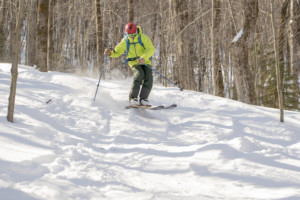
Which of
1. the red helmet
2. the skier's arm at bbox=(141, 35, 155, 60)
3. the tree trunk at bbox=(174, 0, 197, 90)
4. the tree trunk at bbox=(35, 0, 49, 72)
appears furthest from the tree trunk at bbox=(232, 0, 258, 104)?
the tree trunk at bbox=(35, 0, 49, 72)

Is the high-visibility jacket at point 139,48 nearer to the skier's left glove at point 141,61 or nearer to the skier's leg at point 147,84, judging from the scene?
the skier's left glove at point 141,61

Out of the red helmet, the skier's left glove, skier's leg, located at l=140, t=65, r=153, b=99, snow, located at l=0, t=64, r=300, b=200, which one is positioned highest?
the red helmet

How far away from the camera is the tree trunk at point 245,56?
275 inches

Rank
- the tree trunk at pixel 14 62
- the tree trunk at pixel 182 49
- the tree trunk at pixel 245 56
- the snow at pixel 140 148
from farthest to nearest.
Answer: the tree trunk at pixel 182 49, the tree trunk at pixel 245 56, the tree trunk at pixel 14 62, the snow at pixel 140 148

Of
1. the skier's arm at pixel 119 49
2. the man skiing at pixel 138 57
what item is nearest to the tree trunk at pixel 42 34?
the skier's arm at pixel 119 49

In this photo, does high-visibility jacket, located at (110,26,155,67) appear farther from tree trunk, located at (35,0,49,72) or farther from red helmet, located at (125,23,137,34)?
tree trunk, located at (35,0,49,72)

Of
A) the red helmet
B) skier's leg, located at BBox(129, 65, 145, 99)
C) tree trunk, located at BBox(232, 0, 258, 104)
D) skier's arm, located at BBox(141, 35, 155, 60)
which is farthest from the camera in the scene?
tree trunk, located at BBox(232, 0, 258, 104)

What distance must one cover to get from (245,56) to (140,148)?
4.71 m

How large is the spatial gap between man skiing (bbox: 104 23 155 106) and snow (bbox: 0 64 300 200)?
43 centimetres

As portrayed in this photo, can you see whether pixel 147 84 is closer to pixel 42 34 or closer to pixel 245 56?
pixel 245 56

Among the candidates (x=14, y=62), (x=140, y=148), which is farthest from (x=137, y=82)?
(x=14, y=62)

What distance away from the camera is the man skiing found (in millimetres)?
5617

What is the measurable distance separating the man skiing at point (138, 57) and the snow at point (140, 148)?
426mm

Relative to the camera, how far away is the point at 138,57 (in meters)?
5.82
